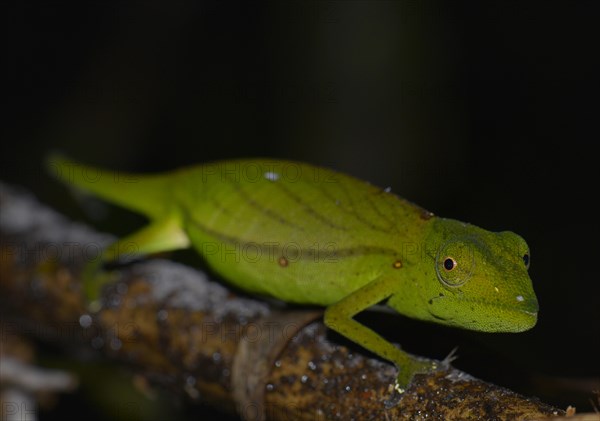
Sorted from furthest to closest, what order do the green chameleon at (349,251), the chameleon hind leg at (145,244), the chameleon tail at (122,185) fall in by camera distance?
the chameleon tail at (122,185) → the chameleon hind leg at (145,244) → the green chameleon at (349,251)

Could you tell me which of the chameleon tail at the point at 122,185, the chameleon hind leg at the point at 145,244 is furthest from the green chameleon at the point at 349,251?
the chameleon tail at the point at 122,185

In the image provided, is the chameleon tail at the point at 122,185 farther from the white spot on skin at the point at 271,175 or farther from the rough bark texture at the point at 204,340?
the white spot on skin at the point at 271,175

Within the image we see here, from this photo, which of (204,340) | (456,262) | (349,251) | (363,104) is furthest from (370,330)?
(363,104)

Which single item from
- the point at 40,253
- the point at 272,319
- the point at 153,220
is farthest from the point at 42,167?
the point at 272,319

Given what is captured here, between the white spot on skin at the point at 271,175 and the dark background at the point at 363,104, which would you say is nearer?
the white spot on skin at the point at 271,175

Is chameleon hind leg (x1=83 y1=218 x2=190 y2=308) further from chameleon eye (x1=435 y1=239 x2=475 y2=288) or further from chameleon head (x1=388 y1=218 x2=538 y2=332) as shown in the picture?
chameleon eye (x1=435 y1=239 x2=475 y2=288)

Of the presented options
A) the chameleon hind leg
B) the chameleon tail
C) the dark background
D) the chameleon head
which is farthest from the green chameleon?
the dark background

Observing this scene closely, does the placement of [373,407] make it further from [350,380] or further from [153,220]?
[153,220]
